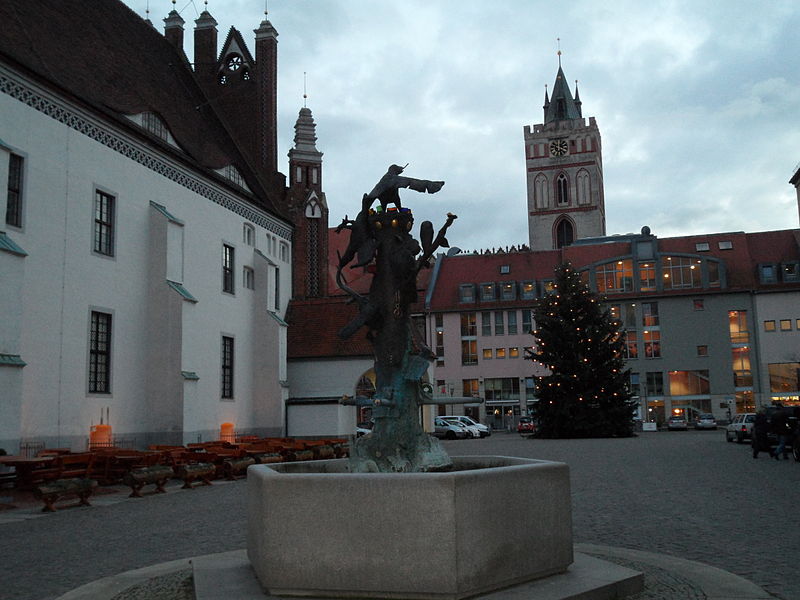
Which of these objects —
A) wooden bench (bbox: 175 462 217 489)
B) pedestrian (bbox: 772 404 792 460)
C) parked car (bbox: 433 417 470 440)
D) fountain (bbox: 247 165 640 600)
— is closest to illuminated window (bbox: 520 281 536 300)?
parked car (bbox: 433 417 470 440)

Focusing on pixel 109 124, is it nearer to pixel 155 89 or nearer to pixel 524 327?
pixel 155 89

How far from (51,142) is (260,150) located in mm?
19007

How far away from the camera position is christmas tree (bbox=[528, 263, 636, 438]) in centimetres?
4028

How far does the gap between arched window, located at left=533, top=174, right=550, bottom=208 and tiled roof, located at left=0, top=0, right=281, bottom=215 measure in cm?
6900

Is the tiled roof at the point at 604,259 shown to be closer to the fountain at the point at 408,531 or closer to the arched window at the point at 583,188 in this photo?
the arched window at the point at 583,188

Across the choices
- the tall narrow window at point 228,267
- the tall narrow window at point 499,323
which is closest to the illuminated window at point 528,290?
the tall narrow window at point 499,323

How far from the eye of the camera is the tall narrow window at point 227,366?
3142 centimetres

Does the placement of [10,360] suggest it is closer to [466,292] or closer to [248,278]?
[248,278]

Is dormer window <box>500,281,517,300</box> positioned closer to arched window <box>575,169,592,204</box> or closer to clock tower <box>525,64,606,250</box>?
clock tower <box>525,64,606,250</box>

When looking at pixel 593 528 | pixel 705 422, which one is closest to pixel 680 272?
pixel 705 422

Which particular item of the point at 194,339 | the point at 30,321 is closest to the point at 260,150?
the point at 194,339

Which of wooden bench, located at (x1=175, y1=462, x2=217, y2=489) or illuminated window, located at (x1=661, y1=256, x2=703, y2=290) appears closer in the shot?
wooden bench, located at (x1=175, y1=462, x2=217, y2=489)

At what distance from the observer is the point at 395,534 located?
233 inches

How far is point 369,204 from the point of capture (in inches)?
350
